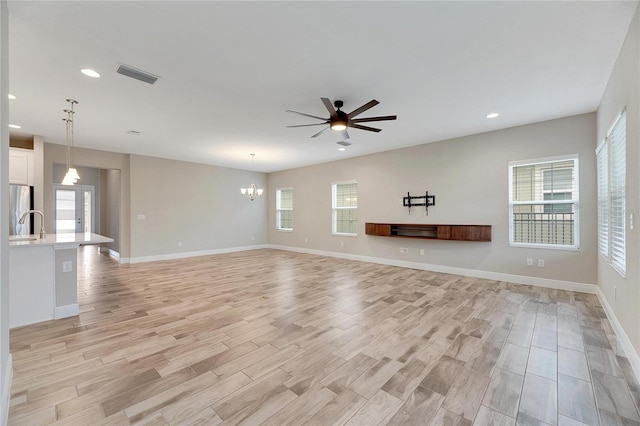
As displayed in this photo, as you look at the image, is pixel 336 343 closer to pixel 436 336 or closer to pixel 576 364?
pixel 436 336

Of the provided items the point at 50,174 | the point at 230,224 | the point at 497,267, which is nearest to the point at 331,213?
the point at 230,224

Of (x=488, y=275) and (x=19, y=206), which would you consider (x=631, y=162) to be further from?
(x=19, y=206)

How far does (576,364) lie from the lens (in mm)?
2268

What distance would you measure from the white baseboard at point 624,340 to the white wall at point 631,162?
6 cm

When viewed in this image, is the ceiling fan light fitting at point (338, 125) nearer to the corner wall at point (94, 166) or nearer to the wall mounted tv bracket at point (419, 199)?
the wall mounted tv bracket at point (419, 199)

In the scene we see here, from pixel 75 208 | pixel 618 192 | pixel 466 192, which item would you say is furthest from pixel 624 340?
pixel 75 208

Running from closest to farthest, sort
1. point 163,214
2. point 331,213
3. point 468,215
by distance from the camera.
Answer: point 468,215 → point 163,214 → point 331,213

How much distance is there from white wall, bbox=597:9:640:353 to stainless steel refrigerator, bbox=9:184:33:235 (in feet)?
27.1

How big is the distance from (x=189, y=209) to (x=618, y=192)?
28.0ft

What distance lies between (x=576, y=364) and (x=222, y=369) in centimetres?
291

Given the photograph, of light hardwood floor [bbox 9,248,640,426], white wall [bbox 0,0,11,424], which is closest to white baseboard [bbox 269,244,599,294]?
light hardwood floor [bbox 9,248,640,426]

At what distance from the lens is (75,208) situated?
31.6 ft

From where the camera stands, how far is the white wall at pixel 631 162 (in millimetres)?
2166

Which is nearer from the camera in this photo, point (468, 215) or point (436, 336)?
point (436, 336)
